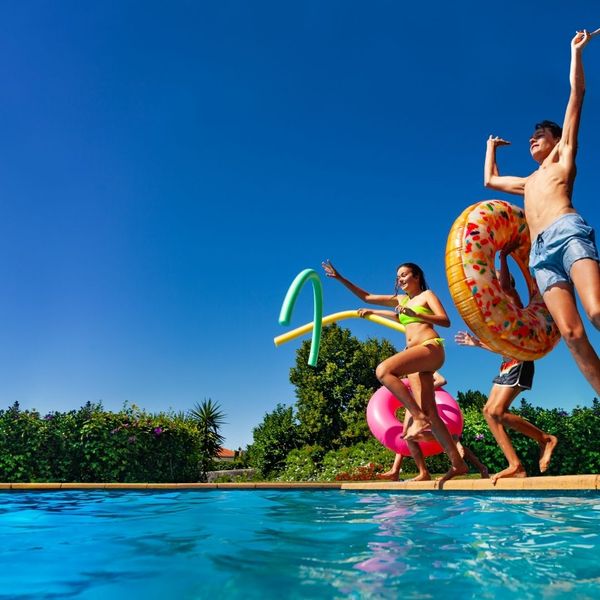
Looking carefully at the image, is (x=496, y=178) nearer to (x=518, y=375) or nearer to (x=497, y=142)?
(x=497, y=142)

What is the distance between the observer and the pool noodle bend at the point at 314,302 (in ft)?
24.7

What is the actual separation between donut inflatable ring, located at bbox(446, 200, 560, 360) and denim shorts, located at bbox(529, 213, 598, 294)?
106 cm

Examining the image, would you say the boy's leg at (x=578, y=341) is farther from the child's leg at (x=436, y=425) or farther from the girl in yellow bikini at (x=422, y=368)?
the child's leg at (x=436, y=425)

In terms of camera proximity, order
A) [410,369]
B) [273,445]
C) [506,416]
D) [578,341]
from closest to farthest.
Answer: [578,341], [506,416], [410,369], [273,445]

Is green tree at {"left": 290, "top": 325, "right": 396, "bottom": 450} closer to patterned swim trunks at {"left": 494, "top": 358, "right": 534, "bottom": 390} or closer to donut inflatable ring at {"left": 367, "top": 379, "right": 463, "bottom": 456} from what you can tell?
donut inflatable ring at {"left": 367, "top": 379, "right": 463, "bottom": 456}

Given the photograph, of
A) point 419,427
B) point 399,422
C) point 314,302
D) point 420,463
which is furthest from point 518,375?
point 399,422

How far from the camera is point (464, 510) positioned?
193 inches

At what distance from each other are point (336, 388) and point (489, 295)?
55.9 feet

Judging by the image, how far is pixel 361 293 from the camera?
7.91 m

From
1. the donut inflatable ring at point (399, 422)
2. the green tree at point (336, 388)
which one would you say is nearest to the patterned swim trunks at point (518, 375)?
the donut inflatable ring at point (399, 422)

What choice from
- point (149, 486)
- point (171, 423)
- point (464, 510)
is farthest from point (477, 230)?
point (171, 423)

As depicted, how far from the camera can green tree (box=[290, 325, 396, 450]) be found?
21.8 metres

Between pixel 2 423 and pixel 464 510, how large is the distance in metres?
10.9

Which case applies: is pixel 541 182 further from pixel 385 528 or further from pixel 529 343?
pixel 385 528
